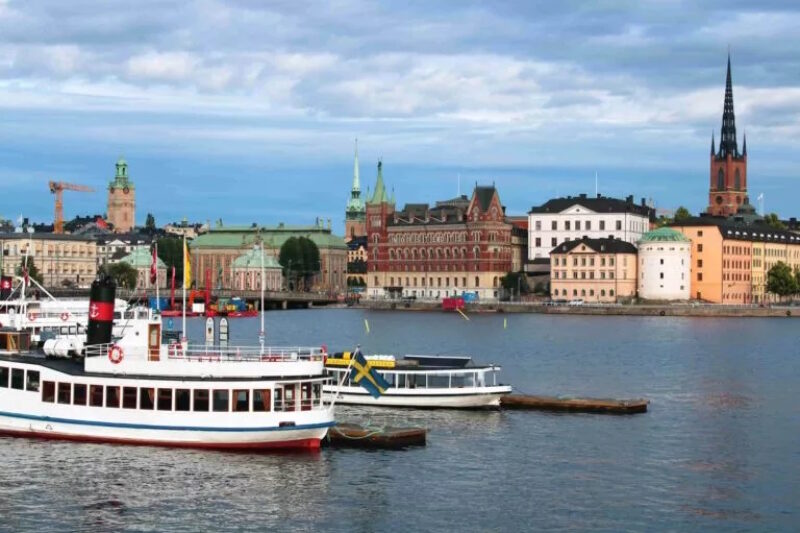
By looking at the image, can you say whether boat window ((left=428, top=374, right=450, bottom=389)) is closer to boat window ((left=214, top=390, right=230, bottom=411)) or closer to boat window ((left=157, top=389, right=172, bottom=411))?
boat window ((left=214, top=390, right=230, bottom=411))

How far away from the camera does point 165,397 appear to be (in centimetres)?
3941

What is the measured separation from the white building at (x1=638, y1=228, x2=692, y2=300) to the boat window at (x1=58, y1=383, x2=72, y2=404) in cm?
13467

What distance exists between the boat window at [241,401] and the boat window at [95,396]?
14.5ft

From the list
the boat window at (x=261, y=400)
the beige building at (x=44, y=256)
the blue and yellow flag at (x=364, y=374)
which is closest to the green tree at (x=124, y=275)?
the beige building at (x=44, y=256)

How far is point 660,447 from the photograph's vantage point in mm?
43625

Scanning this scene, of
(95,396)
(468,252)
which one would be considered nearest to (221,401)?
(95,396)

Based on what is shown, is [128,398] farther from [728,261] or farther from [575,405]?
[728,261]

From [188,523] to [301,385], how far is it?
8.04 metres

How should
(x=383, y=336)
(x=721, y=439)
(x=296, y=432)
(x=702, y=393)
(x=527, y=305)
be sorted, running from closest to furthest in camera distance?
(x=296, y=432) → (x=721, y=439) → (x=702, y=393) → (x=383, y=336) → (x=527, y=305)

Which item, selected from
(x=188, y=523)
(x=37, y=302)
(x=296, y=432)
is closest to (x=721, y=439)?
(x=296, y=432)

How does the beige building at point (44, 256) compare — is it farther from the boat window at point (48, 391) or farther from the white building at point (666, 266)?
the boat window at point (48, 391)

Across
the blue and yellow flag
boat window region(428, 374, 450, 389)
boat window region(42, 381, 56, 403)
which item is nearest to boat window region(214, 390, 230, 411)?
boat window region(42, 381, 56, 403)

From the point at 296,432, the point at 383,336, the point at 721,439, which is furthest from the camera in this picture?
the point at 383,336

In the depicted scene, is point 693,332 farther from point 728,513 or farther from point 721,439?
point 728,513
